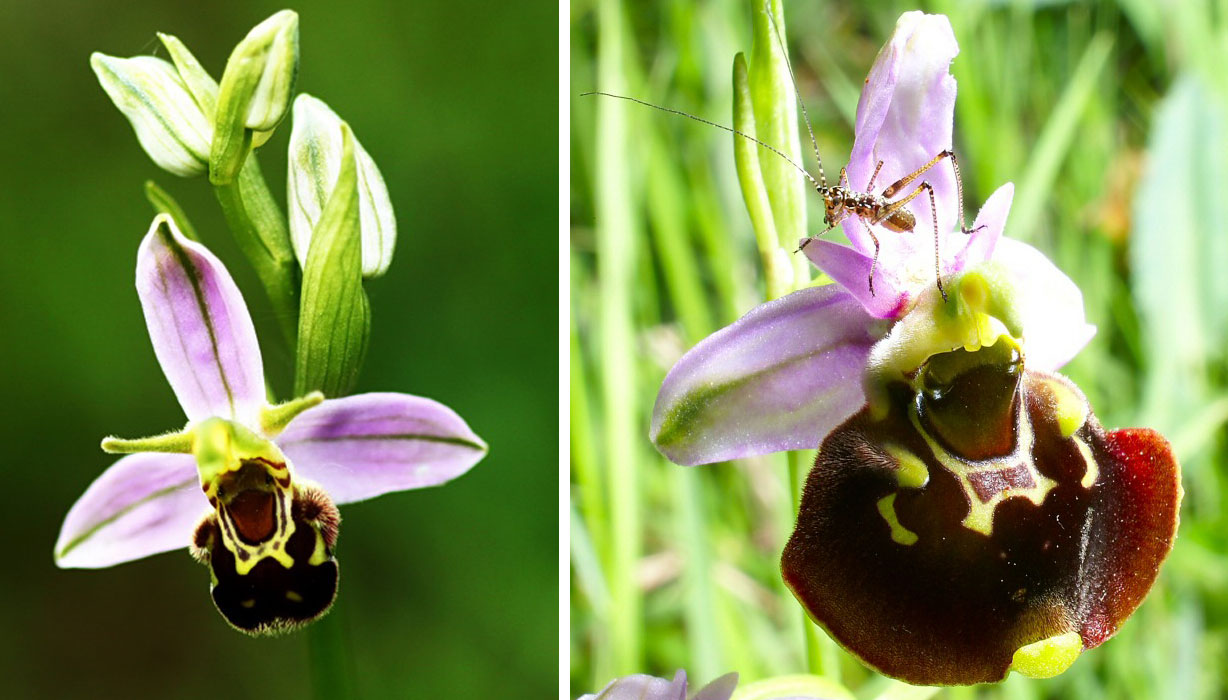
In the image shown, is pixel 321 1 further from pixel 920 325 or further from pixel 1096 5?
pixel 1096 5

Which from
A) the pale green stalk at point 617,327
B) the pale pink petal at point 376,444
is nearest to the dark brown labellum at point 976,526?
the pale pink petal at point 376,444

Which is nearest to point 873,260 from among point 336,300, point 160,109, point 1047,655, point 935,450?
point 935,450

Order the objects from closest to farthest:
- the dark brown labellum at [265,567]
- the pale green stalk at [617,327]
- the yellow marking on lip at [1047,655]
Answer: the yellow marking on lip at [1047,655] < the dark brown labellum at [265,567] < the pale green stalk at [617,327]

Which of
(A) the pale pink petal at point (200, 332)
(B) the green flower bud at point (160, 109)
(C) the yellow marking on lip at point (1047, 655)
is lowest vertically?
(C) the yellow marking on lip at point (1047, 655)

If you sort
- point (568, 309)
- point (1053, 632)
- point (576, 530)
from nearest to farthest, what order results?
point (1053, 632), point (568, 309), point (576, 530)

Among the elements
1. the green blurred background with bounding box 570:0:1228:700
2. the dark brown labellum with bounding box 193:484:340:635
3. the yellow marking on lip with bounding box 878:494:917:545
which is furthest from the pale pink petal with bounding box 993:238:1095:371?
the dark brown labellum with bounding box 193:484:340:635

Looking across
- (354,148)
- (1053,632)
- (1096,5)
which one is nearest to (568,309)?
(354,148)

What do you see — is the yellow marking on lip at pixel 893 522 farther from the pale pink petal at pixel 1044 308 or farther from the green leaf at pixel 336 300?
the green leaf at pixel 336 300

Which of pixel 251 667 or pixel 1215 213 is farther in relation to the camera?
pixel 1215 213
